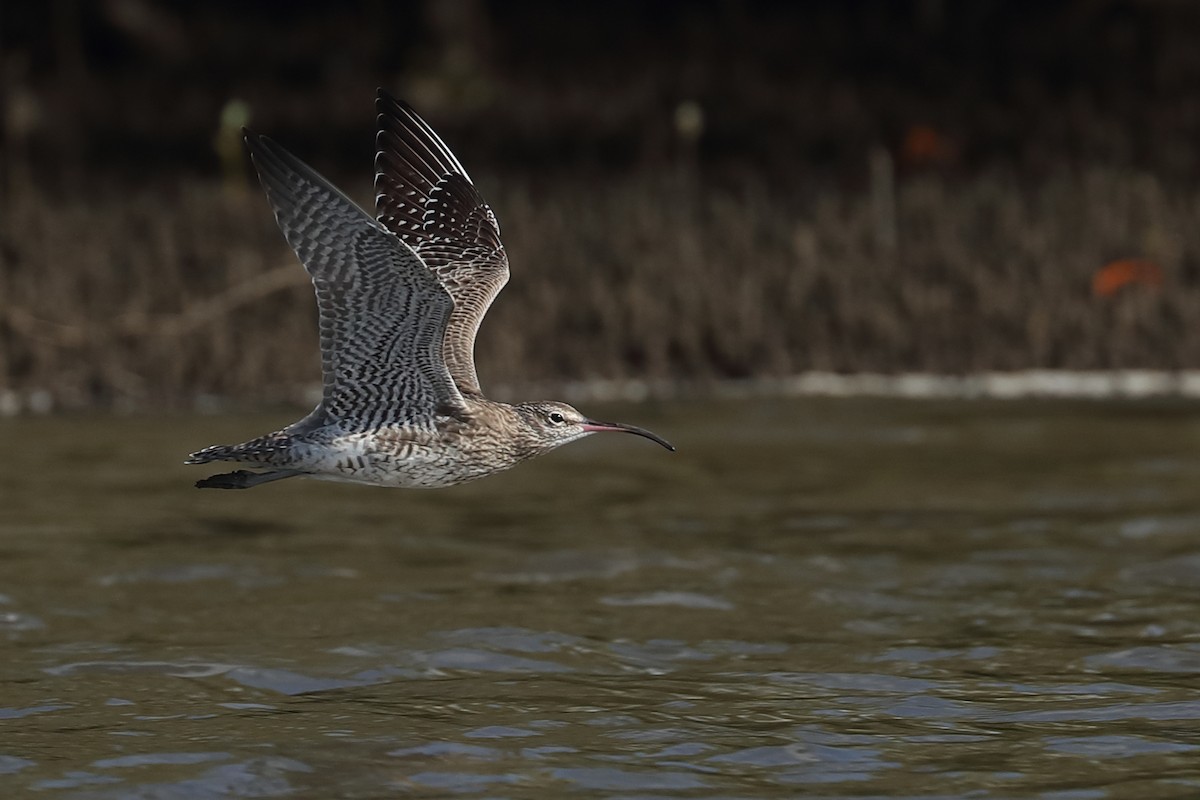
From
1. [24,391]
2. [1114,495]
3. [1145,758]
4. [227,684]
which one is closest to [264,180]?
[227,684]

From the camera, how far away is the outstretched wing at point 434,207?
10328 millimetres

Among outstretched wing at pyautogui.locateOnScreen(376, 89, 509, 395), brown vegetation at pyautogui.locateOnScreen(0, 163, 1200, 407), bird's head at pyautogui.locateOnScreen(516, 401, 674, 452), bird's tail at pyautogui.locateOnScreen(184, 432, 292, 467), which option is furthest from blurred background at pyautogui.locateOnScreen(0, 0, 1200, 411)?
bird's tail at pyautogui.locateOnScreen(184, 432, 292, 467)

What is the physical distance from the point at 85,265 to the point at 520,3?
12239mm

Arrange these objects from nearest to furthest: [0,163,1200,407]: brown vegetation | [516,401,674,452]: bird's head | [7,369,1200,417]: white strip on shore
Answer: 1. [516,401,674,452]: bird's head
2. [7,369,1200,417]: white strip on shore
3. [0,163,1200,407]: brown vegetation

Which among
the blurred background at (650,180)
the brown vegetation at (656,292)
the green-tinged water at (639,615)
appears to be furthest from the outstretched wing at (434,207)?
the brown vegetation at (656,292)

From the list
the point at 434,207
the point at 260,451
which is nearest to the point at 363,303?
the point at 260,451

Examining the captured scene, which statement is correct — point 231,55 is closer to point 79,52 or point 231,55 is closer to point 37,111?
point 79,52

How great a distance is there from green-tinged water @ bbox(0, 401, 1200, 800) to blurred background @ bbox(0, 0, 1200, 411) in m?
1.57

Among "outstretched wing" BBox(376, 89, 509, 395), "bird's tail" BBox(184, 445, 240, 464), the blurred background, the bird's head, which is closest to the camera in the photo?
"bird's tail" BBox(184, 445, 240, 464)

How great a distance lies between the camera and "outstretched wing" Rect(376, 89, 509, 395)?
10.3 meters

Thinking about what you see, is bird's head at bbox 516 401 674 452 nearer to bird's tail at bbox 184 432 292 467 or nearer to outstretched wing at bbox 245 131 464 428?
outstretched wing at bbox 245 131 464 428

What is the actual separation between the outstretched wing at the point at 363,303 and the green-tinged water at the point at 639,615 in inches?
50.7

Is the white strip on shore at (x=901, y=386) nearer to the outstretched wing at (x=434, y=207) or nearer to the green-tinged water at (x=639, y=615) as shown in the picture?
the green-tinged water at (x=639, y=615)

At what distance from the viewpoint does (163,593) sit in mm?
12609
